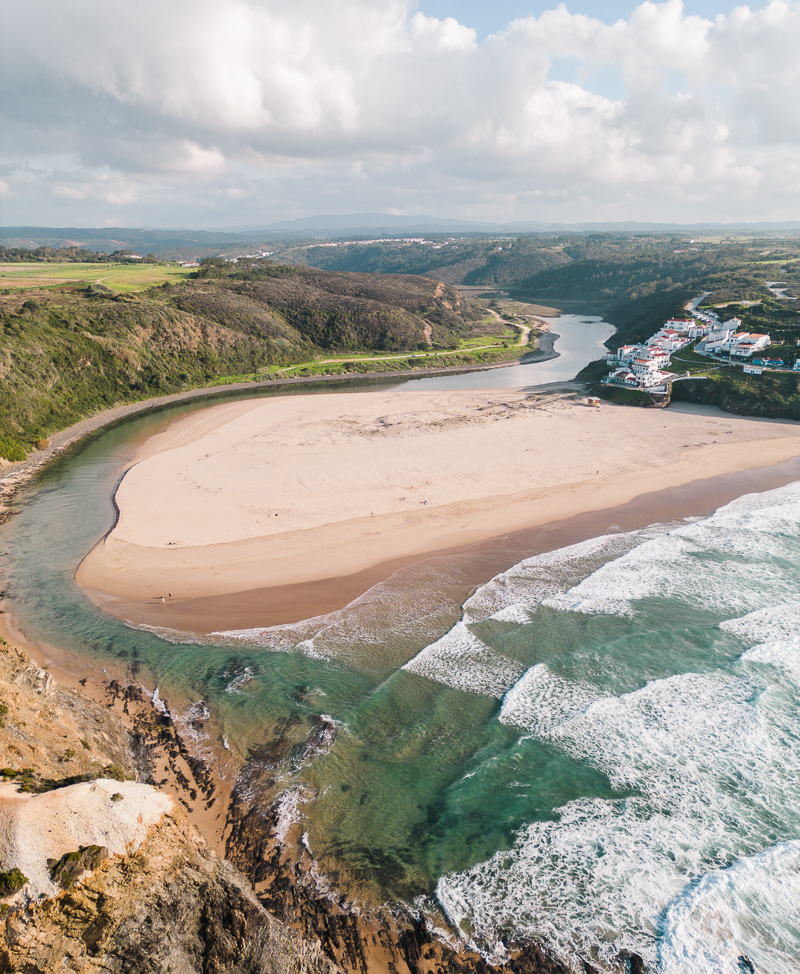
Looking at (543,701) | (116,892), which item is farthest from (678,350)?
(116,892)

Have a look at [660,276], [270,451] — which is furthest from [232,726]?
[660,276]

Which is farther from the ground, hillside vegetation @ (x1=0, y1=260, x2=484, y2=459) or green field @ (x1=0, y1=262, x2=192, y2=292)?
green field @ (x1=0, y1=262, x2=192, y2=292)

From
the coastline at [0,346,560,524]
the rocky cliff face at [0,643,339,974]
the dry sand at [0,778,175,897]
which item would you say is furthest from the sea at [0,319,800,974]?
the coastline at [0,346,560,524]

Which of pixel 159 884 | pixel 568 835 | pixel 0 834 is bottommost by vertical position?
pixel 568 835

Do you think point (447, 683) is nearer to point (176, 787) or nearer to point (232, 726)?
point (232, 726)

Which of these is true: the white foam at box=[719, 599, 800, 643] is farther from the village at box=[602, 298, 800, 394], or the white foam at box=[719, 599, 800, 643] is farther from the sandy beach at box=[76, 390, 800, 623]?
the village at box=[602, 298, 800, 394]

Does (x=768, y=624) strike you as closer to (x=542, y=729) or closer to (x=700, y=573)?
(x=700, y=573)
